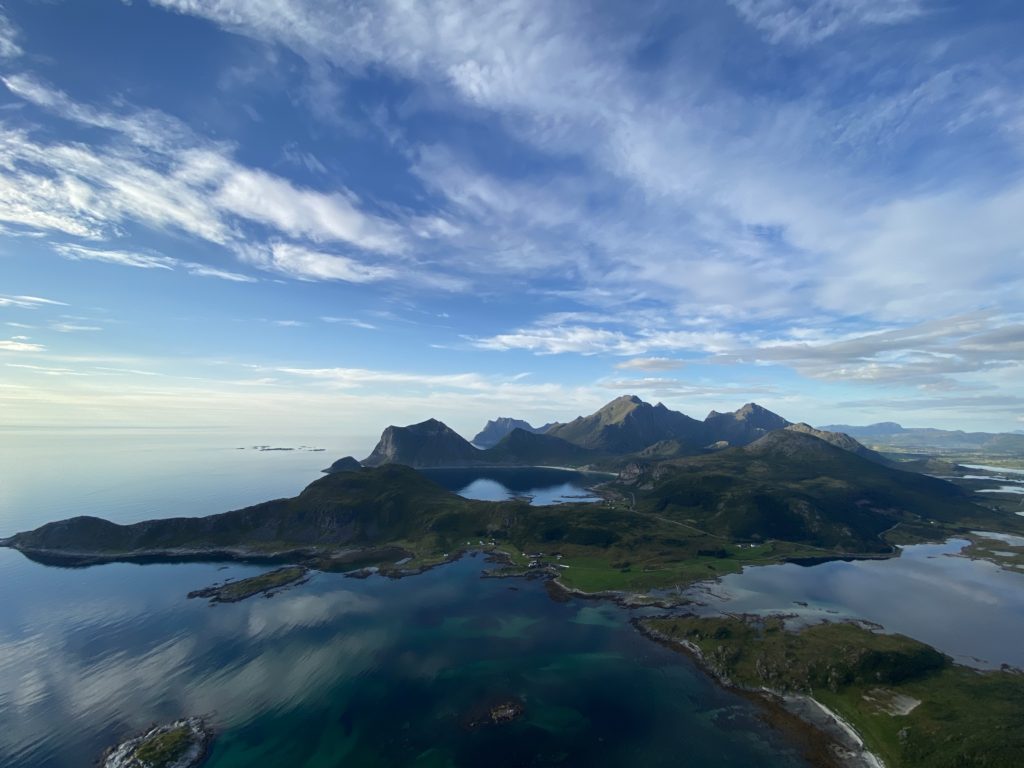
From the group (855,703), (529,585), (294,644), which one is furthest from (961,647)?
(294,644)

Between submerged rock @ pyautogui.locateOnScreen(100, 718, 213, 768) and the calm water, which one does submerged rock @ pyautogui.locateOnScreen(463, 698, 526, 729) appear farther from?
the calm water

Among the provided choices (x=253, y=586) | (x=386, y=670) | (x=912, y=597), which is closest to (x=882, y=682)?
(x=912, y=597)

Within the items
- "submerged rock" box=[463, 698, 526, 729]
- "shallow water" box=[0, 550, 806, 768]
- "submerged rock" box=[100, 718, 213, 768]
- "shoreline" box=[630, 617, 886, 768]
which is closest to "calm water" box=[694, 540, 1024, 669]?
"shoreline" box=[630, 617, 886, 768]

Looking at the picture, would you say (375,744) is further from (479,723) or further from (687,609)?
(687,609)

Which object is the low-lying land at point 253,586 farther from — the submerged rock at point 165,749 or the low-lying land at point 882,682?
the low-lying land at point 882,682

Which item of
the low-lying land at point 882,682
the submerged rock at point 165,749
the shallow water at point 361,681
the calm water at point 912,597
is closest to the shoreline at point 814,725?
the low-lying land at point 882,682
